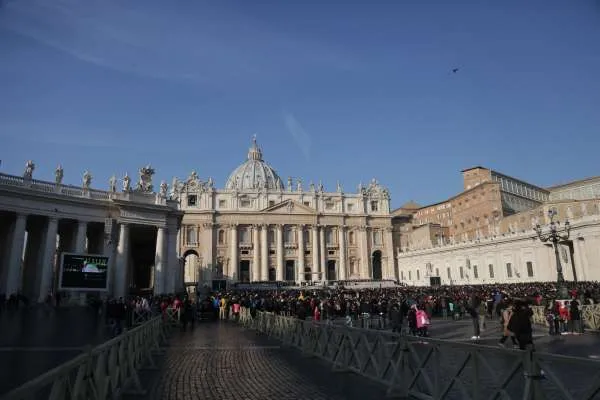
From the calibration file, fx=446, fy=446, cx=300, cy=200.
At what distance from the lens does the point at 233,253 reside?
67.6m

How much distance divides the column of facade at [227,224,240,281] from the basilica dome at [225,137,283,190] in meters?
21.6

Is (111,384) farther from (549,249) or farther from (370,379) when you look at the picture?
(549,249)

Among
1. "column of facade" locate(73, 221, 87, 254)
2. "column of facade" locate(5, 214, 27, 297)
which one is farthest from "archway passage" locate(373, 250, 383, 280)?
"column of facade" locate(5, 214, 27, 297)

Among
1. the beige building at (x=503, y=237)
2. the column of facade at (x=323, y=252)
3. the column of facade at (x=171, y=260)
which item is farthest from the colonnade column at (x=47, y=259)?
the column of facade at (x=323, y=252)

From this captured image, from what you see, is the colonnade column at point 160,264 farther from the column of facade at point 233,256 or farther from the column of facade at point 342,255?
the column of facade at point 342,255

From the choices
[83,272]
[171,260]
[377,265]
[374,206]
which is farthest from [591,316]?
[374,206]

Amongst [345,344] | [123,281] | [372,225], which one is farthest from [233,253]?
[345,344]

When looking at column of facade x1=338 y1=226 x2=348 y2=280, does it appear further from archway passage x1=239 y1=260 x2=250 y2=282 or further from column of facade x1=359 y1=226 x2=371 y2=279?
archway passage x1=239 y1=260 x2=250 y2=282

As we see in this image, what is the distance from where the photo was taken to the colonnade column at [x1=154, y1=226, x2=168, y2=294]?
30.0 meters

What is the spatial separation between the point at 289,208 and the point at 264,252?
7927 mm

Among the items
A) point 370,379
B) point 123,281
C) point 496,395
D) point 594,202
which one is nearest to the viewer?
point 496,395

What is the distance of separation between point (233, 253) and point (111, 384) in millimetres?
62205

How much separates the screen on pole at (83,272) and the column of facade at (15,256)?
294 inches

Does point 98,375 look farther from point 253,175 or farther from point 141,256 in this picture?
point 253,175
